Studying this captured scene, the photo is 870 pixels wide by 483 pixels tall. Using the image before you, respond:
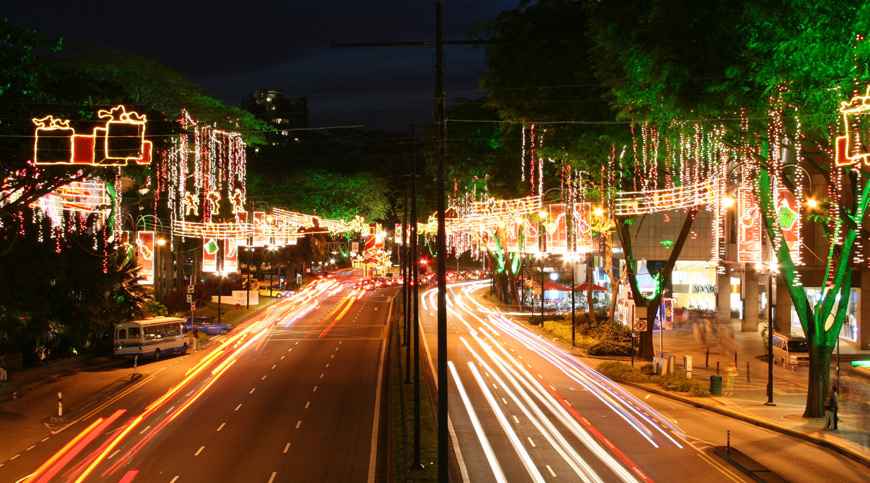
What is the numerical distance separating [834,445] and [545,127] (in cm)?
1833

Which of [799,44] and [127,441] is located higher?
[799,44]

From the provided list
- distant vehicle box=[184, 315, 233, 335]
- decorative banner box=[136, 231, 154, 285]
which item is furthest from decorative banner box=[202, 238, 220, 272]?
distant vehicle box=[184, 315, 233, 335]

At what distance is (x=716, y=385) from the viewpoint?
95.8ft

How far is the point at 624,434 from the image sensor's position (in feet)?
75.2

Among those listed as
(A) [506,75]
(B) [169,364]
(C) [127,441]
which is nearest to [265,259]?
(B) [169,364]

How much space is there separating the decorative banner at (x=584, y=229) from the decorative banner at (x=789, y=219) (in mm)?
8121

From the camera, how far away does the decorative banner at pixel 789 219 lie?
26.8 m

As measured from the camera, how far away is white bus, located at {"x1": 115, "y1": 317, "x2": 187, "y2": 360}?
3939cm

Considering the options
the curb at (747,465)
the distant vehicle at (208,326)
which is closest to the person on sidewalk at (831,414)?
the curb at (747,465)

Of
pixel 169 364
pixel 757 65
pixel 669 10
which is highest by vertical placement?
pixel 669 10

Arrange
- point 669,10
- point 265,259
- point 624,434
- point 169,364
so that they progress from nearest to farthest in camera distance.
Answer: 1. point 669,10
2. point 624,434
3. point 169,364
4. point 265,259

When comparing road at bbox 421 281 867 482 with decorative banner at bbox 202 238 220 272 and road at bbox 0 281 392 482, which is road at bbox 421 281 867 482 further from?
decorative banner at bbox 202 238 220 272

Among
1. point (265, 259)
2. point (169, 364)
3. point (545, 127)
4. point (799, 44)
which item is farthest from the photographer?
point (265, 259)

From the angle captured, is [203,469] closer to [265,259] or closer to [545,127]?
[545,127]
